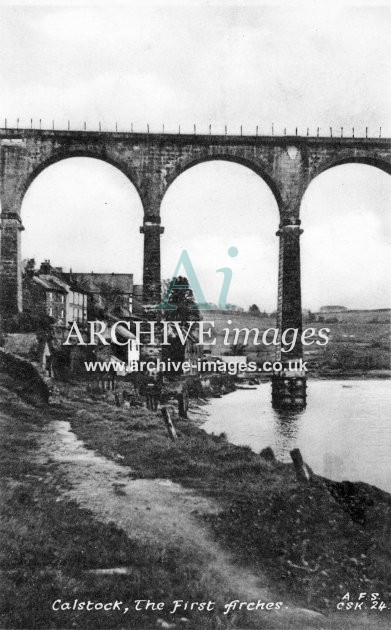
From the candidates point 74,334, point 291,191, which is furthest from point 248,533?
point 291,191

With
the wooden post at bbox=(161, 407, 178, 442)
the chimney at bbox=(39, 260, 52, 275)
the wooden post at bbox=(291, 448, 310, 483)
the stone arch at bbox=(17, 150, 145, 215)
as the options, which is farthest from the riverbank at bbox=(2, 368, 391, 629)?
the stone arch at bbox=(17, 150, 145, 215)

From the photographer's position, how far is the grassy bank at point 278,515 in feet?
22.0

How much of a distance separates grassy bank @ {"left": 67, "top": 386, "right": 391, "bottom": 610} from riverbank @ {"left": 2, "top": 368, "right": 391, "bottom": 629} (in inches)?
0.7

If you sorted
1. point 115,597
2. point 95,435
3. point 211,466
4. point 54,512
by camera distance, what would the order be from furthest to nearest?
point 95,435, point 211,466, point 54,512, point 115,597

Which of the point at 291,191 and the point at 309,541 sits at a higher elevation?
the point at 291,191

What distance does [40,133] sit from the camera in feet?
51.2

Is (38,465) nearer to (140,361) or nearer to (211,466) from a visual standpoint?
(211,466)

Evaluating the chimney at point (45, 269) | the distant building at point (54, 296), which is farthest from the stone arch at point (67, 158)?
the chimney at point (45, 269)

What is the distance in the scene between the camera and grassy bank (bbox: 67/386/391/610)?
22.0ft

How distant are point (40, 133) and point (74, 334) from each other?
25.7 feet

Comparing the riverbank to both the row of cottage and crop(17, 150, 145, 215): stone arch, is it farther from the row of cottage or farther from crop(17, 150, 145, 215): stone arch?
crop(17, 150, 145, 215): stone arch

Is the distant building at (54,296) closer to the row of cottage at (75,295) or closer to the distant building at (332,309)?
the row of cottage at (75,295)

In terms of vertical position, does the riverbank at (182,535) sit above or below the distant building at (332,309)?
below

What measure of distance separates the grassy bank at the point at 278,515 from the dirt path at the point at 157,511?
0.80 feet
